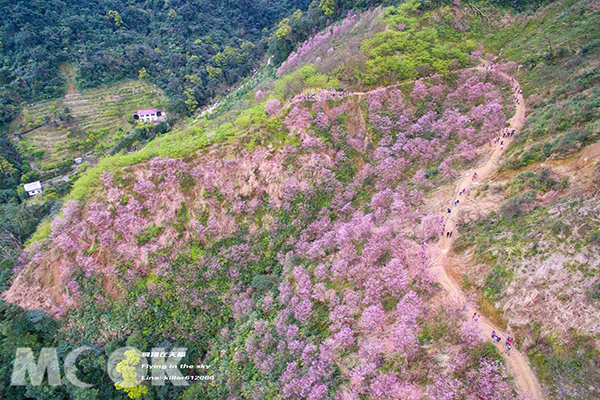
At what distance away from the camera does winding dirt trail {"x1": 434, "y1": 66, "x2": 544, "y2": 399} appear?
1518 cm

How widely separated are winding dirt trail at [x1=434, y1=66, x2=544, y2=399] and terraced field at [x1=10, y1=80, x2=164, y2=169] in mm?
56628

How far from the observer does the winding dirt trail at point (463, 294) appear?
598 inches

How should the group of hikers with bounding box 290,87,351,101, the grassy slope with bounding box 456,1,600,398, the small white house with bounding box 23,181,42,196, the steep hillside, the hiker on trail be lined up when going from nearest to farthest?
1. the grassy slope with bounding box 456,1,600,398
2. the hiker on trail
3. the steep hillside
4. the group of hikers with bounding box 290,87,351,101
5. the small white house with bounding box 23,181,42,196

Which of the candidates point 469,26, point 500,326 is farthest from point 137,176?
point 469,26

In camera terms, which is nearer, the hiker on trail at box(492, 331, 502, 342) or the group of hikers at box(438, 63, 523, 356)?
the group of hikers at box(438, 63, 523, 356)

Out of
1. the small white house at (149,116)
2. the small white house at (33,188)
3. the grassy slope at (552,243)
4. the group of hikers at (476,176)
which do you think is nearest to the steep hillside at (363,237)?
the grassy slope at (552,243)

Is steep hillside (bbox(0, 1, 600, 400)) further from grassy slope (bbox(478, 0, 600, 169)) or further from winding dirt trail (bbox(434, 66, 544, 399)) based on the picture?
grassy slope (bbox(478, 0, 600, 169))

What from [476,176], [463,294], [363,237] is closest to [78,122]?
[363,237]

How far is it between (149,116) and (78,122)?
13.5 metres

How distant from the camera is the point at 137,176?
30000mm

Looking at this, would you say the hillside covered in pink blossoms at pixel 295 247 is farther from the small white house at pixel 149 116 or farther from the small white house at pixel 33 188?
the small white house at pixel 149 116

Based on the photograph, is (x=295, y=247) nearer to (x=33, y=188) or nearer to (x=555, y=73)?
(x=555, y=73)

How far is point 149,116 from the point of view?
60.8 m

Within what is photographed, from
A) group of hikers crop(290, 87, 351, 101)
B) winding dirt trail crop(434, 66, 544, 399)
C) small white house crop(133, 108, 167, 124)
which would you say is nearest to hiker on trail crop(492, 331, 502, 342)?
winding dirt trail crop(434, 66, 544, 399)
